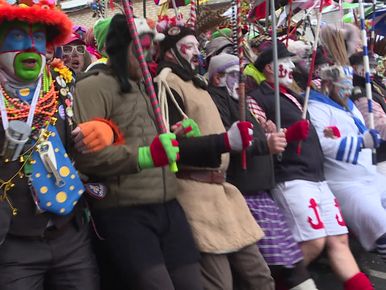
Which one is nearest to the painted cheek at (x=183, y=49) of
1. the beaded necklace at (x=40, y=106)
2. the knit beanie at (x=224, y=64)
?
the knit beanie at (x=224, y=64)

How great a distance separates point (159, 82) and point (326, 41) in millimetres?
2203

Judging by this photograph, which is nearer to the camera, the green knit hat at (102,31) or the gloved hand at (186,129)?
the gloved hand at (186,129)

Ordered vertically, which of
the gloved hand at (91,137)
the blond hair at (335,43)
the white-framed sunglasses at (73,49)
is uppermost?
the white-framed sunglasses at (73,49)

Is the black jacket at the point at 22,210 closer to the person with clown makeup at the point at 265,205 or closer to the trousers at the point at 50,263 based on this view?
the trousers at the point at 50,263

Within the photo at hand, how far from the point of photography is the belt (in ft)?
8.48

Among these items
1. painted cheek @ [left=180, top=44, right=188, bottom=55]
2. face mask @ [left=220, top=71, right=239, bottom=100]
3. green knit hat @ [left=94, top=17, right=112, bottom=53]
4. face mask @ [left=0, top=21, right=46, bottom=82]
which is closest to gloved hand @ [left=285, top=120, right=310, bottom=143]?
face mask @ [left=220, top=71, right=239, bottom=100]

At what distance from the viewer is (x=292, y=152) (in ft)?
10.6

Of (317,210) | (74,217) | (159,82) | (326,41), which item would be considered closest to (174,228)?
(74,217)

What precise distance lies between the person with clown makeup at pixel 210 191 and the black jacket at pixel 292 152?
0.55 meters

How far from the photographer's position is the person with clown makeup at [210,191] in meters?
2.47

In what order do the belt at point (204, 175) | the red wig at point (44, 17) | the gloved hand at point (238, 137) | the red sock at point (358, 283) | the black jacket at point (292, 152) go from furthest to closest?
the black jacket at point (292, 152)
the red sock at point (358, 283)
the belt at point (204, 175)
the gloved hand at point (238, 137)
the red wig at point (44, 17)

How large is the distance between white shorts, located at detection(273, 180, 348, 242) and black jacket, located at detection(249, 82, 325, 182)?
0.06 meters

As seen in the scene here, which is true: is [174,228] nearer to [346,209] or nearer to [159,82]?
[159,82]

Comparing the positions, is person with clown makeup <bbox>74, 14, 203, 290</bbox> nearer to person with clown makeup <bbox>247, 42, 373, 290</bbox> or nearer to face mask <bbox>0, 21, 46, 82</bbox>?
face mask <bbox>0, 21, 46, 82</bbox>
